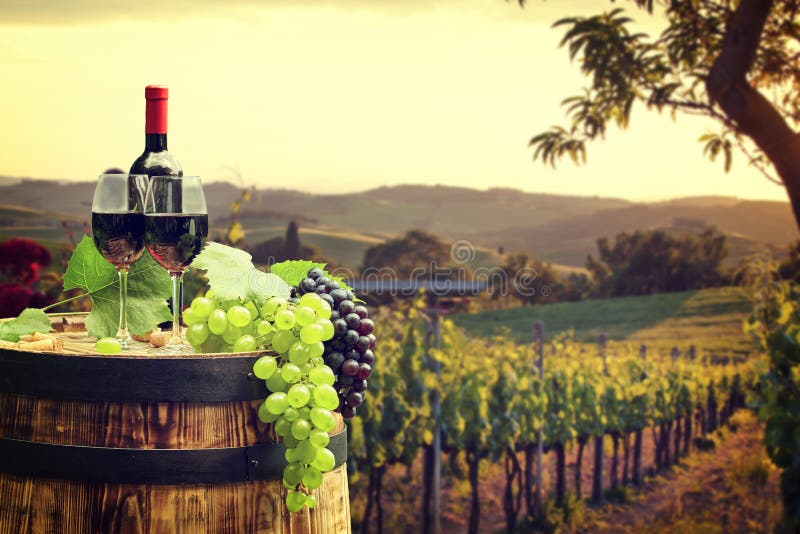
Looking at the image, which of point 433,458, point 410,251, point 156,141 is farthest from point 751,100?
point 410,251

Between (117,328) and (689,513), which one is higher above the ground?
(117,328)

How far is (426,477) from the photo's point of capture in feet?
21.1

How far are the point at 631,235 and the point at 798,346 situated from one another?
14727mm

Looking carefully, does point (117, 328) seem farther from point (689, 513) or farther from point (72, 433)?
point (689, 513)

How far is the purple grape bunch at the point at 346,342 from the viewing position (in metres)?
1.80

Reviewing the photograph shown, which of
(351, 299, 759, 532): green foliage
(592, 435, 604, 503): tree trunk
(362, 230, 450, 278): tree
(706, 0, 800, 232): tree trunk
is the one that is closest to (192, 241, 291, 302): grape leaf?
(351, 299, 759, 532): green foliage

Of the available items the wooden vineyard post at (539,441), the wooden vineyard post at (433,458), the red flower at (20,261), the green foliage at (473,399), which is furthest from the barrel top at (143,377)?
the wooden vineyard post at (539,441)

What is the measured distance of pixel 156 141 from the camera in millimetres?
1983

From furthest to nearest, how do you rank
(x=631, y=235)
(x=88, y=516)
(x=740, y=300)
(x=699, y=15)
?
(x=631, y=235) < (x=740, y=300) < (x=699, y=15) < (x=88, y=516)

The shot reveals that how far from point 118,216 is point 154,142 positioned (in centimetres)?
22

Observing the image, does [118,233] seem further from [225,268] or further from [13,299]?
[13,299]

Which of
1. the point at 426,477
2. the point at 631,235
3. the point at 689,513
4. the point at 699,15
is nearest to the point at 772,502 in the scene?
the point at 689,513

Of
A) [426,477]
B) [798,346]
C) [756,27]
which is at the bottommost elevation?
[426,477]

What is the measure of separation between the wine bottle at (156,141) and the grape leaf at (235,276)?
9.5 inches
